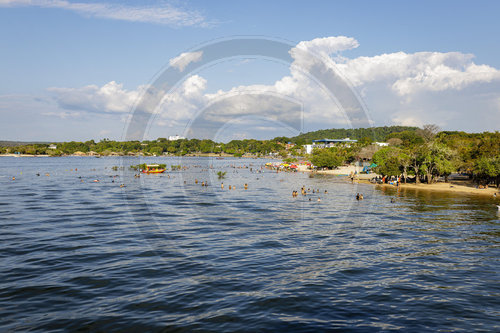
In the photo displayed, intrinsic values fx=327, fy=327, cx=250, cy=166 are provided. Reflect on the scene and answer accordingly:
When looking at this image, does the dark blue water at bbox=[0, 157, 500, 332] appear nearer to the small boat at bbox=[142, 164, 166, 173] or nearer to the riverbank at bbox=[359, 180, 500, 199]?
the riverbank at bbox=[359, 180, 500, 199]

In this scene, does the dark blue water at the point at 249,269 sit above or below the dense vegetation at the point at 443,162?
below

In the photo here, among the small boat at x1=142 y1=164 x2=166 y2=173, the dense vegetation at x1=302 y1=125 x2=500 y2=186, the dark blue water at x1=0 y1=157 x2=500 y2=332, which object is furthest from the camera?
the small boat at x1=142 y1=164 x2=166 y2=173

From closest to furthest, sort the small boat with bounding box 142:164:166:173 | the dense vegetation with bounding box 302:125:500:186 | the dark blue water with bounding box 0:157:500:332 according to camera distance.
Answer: the dark blue water with bounding box 0:157:500:332 < the dense vegetation with bounding box 302:125:500:186 < the small boat with bounding box 142:164:166:173

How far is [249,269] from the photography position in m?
26.3

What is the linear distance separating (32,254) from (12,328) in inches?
574

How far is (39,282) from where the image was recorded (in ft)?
76.7

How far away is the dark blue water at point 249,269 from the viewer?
734 inches

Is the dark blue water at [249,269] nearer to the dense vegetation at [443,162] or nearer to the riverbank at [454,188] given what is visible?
the riverbank at [454,188]

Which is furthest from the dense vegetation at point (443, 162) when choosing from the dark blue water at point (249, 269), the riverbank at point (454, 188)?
the dark blue water at point (249, 269)

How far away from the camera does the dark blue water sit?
1864 centimetres

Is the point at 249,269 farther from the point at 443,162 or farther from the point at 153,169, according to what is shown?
the point at 153,169

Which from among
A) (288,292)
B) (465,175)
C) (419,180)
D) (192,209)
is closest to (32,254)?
(288,292)

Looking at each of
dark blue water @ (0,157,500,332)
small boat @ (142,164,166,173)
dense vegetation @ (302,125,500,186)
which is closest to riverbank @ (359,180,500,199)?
dense vegetation @ (302,125,500,186)

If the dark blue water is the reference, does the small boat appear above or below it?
above
